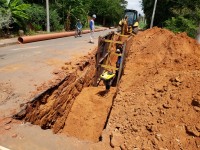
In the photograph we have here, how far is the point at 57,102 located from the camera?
6957 millimetres

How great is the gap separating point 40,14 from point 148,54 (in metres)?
14.2

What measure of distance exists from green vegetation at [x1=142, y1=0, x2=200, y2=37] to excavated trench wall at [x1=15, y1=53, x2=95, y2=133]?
48.2 feet

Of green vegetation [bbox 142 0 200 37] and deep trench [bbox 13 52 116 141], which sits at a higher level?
green vegetation [bbox 142 0 200 37]

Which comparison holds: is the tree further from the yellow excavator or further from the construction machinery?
the yellow excavator

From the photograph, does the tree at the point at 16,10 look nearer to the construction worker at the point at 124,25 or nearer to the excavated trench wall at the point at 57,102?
the construction worker at the point at 124,25

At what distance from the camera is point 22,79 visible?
7.22 metres

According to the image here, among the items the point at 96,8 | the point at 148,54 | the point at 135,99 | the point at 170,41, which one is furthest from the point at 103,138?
the point at 96,8

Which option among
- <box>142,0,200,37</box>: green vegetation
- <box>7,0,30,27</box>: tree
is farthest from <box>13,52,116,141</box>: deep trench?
<box>142,0,200,37</box>: green vegetation

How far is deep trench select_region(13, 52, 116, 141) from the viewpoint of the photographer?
5.68m

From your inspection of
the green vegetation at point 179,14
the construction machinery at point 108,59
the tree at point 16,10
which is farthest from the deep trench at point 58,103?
the green vegetation at point 179,14

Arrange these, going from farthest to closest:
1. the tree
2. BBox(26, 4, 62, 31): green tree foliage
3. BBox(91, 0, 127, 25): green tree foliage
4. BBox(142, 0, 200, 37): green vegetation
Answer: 1. BBox(91, 0, 127, 25): green tree foliage
2. BBox(142, 0, 200, 37): green vegetation
3. BBox(26, 4, 62, 31): green tree foliage
4. the tree

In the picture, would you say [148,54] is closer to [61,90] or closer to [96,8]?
[61,90]

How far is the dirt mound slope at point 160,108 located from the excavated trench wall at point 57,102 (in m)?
1.89

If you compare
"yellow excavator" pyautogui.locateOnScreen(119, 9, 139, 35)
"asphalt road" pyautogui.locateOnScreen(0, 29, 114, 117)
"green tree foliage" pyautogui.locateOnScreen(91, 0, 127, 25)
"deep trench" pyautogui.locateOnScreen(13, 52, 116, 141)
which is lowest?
"deep trench" pyautogui.locateOnScreen(13, 52, 116, 141)
